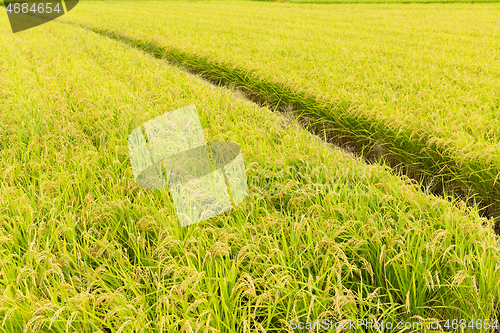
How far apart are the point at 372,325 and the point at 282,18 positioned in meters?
13.6

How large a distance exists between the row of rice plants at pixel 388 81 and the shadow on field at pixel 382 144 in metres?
0.01

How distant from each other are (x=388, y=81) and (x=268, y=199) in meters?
3.55

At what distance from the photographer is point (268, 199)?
2.26 m

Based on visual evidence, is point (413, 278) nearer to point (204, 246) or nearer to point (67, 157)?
point (204, 246)

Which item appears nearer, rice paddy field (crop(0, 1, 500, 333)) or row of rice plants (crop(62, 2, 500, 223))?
rice paddy field (crop(0, 1, 500, 333))

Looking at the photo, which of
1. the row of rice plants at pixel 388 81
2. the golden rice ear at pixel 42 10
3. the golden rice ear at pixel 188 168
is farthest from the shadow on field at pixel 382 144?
the golden rice ear at pixel 42 10

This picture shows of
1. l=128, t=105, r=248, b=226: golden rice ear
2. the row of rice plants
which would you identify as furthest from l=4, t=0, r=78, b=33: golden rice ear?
l=128, t=105, r=248, b=226: golden rice ear

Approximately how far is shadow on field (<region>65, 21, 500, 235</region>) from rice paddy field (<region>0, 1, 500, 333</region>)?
0.03 meters

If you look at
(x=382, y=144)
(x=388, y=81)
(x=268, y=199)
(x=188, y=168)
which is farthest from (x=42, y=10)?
(x=268, y=199)

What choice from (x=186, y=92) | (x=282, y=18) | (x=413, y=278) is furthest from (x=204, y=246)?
(x=282, y=18)

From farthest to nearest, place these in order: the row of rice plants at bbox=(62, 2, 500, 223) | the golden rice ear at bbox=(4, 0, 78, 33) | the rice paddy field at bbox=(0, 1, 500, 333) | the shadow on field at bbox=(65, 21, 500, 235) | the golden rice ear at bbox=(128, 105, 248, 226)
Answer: the golden rice ear at bbox=(4, 0, 78, 33) < the row of rice plants at bbox=(62, 2, 500, 223) < the shadow on field at bbox=(65, 21, 500, 235) < the golden rice ear at bbox=(128, 105, 248, 226) < the rice paddy field at bbox=(0, 1, 500, 333)

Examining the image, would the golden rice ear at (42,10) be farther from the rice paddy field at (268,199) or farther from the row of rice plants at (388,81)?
the rice paddy field at (268,199)

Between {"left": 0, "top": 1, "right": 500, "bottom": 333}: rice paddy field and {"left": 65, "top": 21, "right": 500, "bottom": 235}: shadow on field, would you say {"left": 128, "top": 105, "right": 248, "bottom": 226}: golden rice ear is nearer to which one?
{"left": 0, "top": 1, "right": 500, "bottom": 333}: rice paddy field

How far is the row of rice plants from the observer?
126 inches
